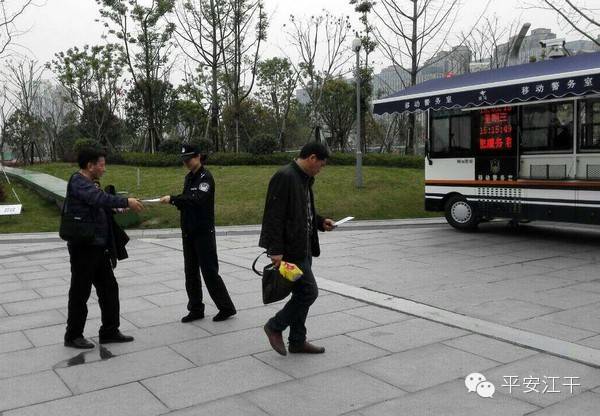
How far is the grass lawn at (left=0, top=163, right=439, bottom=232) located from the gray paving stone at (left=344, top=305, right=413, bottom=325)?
306 inches

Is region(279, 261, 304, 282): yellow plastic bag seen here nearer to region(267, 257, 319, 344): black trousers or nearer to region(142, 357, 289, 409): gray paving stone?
region(267, 257, 319, 344): black trousers

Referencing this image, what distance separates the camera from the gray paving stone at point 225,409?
11.4ft

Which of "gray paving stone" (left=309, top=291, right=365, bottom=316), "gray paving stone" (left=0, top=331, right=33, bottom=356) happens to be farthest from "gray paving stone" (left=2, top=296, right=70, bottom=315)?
"gray paving stone" (left=309, top=291, right=365, bottom=316)

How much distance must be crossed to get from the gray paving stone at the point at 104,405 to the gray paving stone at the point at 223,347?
0.69 m

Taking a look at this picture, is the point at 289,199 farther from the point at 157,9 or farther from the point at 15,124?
the point at 15,124

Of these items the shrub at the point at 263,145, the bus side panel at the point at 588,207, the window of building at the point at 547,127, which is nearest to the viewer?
the bus side panel at the point at 588,207

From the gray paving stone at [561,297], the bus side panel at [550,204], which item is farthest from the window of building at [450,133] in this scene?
the gray paving stone at [561,297]

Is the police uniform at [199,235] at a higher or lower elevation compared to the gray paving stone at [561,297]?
higher

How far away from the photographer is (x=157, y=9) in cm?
2700

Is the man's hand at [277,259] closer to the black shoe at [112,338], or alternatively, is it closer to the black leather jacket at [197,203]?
the black leather jacket at [197,203]

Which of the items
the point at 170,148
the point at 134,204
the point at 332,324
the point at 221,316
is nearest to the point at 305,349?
the point at 332,324

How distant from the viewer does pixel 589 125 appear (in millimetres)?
9719

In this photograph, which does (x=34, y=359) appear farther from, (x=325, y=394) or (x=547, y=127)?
(x=547, y=127)

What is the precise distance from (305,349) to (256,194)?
38.9 feet
